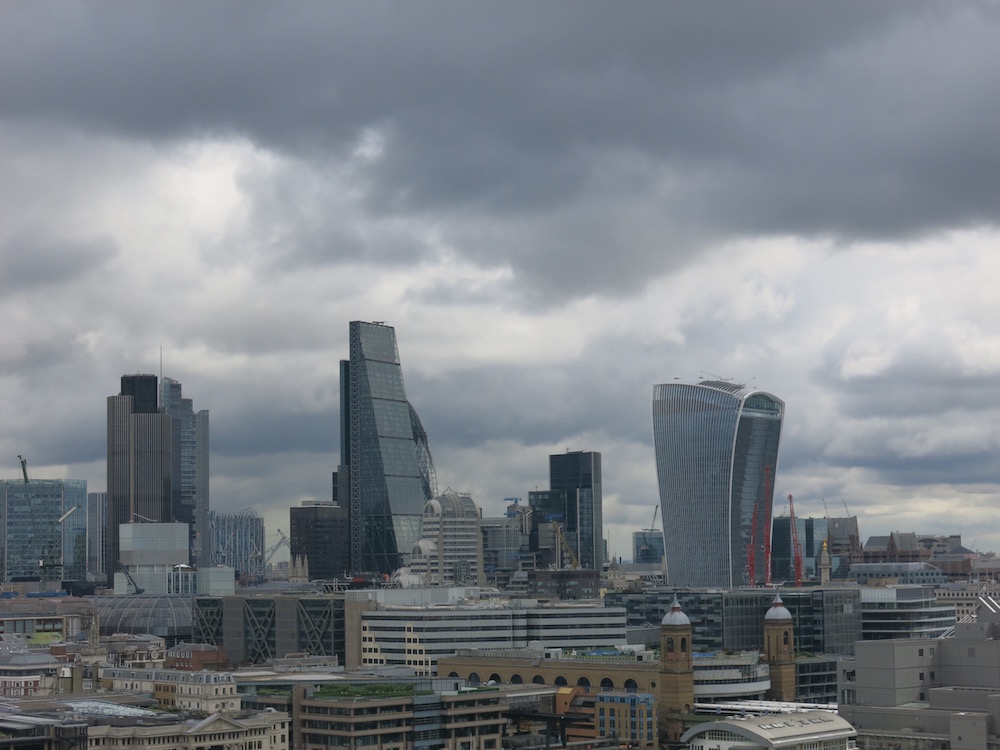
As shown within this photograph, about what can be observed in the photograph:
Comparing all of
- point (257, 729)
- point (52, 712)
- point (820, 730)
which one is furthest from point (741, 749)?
point (52, 712)

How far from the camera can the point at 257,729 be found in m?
194

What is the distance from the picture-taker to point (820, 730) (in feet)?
654

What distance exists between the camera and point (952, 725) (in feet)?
643

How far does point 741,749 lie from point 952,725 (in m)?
24.2

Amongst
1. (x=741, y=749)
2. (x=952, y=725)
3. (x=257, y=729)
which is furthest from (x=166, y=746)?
(x=952, y=725)

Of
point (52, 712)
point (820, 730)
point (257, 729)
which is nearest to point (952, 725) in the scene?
point (820, 730)

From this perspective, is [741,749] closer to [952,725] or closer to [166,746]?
[952,725]

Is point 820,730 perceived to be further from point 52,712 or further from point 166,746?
point 52,712

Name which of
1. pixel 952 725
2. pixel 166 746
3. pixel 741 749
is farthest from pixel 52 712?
pixel 952 725

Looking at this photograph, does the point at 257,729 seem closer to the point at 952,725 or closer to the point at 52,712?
the point at 52,712

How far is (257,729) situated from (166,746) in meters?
13.7

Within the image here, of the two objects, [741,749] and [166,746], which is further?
[741,749]

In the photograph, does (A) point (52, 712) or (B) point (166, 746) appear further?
A: (A) point (52, 712)

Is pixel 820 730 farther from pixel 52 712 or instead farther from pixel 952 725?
pixel 52 712
